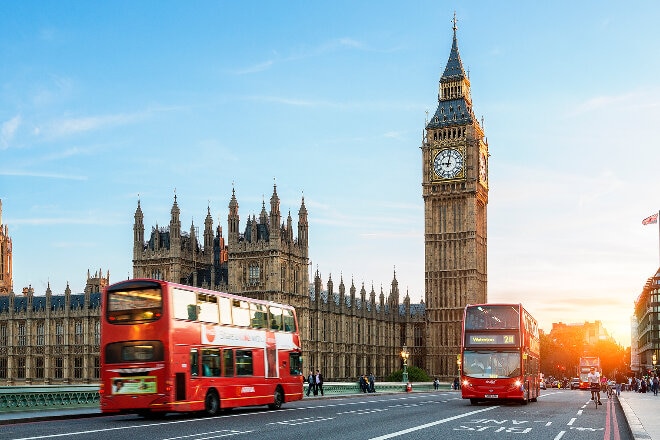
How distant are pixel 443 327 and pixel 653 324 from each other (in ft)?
166

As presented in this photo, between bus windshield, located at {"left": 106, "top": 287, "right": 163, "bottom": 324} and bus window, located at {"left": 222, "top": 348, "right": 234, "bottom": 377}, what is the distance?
14.3ft

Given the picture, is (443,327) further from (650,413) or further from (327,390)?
(650,413)

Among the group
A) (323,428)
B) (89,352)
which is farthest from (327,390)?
(89,352)

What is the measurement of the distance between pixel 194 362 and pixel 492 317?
1432cm

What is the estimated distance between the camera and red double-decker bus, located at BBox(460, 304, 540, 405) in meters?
37.5

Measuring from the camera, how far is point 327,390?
57781 millimetres

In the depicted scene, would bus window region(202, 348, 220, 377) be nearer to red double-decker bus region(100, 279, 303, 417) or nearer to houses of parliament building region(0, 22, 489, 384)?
red double-decker bus region(100, 279, 303, 417)

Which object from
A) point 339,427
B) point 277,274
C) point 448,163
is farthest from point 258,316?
point 448,163

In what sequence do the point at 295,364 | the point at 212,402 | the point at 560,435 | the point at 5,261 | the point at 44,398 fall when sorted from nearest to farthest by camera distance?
1. the point at 560,435
2. the point at 212,402
3. the point at 44,398
4. the point at 295,364
5. the point at 5,261

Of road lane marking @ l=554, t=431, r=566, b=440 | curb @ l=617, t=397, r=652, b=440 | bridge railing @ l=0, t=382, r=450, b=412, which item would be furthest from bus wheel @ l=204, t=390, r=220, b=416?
curb @ l=617, t=397, r=652, b=440

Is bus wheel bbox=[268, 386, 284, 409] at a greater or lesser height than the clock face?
lesser

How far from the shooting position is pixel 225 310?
31.3 meters

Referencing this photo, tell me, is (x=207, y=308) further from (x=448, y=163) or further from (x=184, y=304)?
(x=448, y=163)

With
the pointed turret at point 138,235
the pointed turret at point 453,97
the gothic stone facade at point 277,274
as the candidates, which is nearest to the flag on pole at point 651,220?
the gothic stone facade at point 277,274
